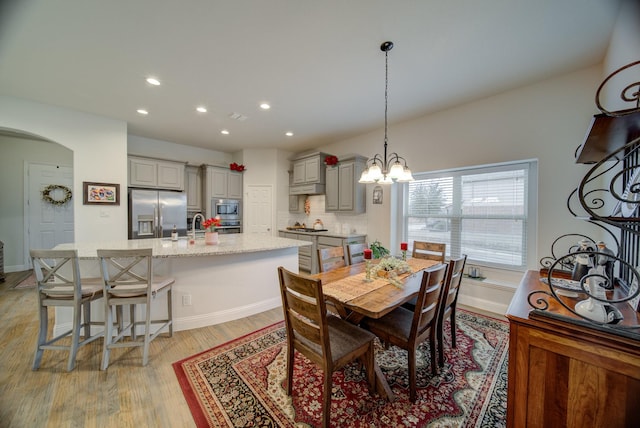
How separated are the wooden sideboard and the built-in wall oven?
17.8ft

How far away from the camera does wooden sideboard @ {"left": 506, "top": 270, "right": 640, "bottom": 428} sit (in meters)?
0.84

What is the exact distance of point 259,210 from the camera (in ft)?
18.9

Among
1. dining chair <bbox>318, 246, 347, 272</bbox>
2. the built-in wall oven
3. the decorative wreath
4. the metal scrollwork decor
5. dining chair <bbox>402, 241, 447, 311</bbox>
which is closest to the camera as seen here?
the metal scrollwork decor

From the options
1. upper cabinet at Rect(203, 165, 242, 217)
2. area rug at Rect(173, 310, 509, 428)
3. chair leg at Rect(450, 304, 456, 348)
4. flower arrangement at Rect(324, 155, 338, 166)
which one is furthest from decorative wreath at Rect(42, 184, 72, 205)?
chair leg at Rect(450, 304, 456, 348)

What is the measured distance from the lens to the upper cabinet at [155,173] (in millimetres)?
4555

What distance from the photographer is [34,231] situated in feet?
15.9

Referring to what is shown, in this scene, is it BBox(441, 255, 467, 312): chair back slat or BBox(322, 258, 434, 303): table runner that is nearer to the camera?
BBox(322, 258, 434, 303): table runner

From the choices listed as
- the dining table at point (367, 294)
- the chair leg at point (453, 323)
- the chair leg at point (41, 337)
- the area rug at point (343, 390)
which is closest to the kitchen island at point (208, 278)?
the chair leg at point (41, 337)

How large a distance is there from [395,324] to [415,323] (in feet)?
0.87

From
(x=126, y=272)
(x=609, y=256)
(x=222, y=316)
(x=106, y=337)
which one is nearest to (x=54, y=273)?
(x=126, y=272)

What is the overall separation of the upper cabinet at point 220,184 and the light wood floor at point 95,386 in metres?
3.38

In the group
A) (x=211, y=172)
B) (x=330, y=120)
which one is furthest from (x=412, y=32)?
(x=211, y=172)

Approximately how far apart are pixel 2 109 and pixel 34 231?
9.24 ft

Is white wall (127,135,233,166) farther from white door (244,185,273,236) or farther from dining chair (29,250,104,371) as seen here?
dining chair (29,250,104,371)
